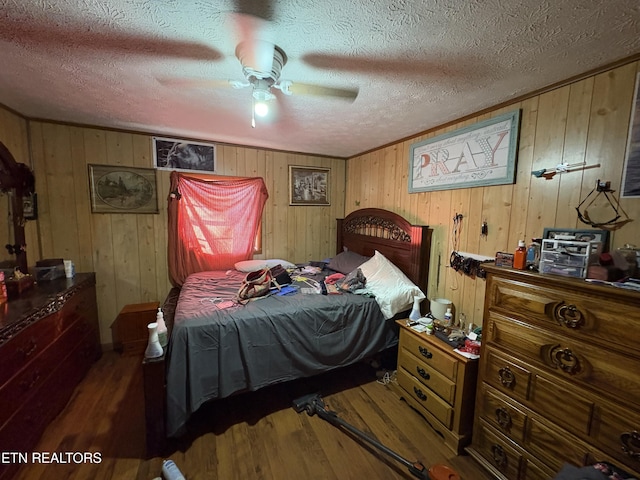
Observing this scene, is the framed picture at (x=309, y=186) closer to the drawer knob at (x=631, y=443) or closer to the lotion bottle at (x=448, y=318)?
the lotion bottle at (x=448, y=318)

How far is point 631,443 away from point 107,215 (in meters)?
4.14

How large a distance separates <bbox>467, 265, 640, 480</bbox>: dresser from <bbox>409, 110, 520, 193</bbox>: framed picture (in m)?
0.88

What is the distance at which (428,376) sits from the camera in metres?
1.92

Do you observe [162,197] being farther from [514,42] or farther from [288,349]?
[514,42]

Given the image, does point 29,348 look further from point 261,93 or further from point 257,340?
point 261,93

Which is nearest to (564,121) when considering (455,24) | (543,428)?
(455,24)

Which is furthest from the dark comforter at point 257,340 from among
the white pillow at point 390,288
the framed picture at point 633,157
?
the framed picture at point 633,157

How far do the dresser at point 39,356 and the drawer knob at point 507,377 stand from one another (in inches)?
107

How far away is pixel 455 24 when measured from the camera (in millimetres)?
1137

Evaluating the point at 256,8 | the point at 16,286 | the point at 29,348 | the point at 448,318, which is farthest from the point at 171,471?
the point at 256,8

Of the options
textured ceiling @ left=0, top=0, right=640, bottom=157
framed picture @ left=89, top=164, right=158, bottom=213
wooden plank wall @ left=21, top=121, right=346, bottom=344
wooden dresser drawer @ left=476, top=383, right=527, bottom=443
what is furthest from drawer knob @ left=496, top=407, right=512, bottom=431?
framed picture @ left=89, top=164, right=158, bottom=213

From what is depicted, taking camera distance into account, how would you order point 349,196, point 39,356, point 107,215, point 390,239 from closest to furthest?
point 39,356 → point 107,215 → point 390,239 → point 349,196

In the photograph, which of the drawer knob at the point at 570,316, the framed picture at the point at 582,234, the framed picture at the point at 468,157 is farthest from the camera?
the framed picture at the point at 468,157

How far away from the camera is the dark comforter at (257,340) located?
1.68 meters
